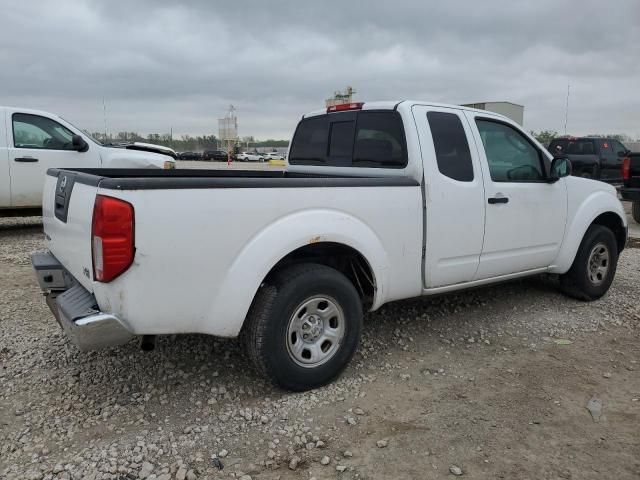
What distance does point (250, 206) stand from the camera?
9.62 ft

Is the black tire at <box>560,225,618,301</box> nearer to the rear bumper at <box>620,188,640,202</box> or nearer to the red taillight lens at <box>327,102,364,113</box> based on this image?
the red taillight lens at <box>327,102,364,113</box>

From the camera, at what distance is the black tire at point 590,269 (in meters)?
5.14

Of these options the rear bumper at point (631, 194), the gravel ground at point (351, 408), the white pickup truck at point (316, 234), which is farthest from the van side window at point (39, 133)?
the rear bumper at point (631, 194)

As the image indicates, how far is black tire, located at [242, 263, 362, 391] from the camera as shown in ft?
10.1

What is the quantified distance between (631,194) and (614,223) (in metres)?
5.64

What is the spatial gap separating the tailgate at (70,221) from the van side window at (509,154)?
300cm

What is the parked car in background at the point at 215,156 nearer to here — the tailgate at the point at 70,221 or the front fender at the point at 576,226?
the front fender at the point at 576,226

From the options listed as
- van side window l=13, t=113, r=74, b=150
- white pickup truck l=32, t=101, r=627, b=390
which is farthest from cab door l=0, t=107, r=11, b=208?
white pickup truck l=32, t=101, r=627, b=390

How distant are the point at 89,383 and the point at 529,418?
9.04ft

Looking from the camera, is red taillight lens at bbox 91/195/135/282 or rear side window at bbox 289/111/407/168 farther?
rear side window at bbox 289/111/407/168

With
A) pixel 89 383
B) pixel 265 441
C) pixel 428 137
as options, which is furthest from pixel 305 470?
pixel 428 137

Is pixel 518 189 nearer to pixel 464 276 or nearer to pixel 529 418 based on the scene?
pixel 464 276

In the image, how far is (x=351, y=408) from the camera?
3201mm

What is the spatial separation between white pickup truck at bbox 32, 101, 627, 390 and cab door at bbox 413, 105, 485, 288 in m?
0.01
